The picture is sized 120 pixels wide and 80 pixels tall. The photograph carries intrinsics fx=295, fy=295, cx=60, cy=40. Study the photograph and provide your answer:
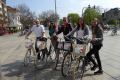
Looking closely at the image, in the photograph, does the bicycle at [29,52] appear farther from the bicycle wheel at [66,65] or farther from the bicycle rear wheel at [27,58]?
the bicycle wheel at [66,65]

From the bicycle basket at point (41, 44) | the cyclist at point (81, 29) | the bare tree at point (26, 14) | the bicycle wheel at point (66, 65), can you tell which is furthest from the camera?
the bare tree at point (26, 14)

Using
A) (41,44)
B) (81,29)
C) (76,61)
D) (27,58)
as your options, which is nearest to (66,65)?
(76,61)

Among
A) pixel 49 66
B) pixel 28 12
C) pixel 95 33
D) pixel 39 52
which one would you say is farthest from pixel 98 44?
pixel 28 12

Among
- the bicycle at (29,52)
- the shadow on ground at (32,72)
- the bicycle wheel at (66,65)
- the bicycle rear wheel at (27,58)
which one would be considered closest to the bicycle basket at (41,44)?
the bicycle at (29,52)

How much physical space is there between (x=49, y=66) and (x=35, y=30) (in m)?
1.82

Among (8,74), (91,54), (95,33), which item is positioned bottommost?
(8,74)

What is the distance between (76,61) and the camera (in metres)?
8.42

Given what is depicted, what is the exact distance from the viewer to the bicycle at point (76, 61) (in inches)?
328

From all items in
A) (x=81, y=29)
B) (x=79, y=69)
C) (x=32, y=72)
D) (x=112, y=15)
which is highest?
(x=112, y=15)

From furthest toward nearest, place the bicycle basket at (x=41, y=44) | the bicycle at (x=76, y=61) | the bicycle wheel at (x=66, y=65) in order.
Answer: the bicycle basket at (x=41, y=44)
the bicycle wheel at (x=66, y=65)
the bicycle at (x=76, y=61)

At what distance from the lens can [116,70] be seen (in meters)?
10.2

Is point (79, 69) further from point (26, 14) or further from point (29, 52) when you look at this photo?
point (26, 14)

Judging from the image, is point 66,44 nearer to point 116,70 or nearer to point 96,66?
point 96,66

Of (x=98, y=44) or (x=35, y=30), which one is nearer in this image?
(x=98, y=44)
